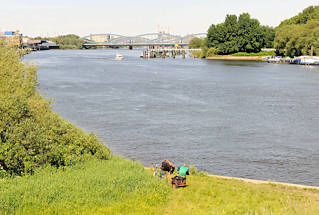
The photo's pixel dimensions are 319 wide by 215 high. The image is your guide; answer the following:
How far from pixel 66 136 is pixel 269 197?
42.4ft

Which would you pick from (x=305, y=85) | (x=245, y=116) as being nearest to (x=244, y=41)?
(x=305, y=85)

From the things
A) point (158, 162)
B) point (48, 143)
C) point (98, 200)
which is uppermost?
point (48, 143)

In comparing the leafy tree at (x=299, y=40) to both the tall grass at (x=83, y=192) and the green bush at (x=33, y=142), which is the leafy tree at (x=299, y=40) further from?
the tall grass at (x=83, y=192)

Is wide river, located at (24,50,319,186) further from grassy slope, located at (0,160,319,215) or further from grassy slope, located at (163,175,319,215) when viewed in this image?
grassy slope, located at (0,160,319,215)

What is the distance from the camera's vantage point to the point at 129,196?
1973cm

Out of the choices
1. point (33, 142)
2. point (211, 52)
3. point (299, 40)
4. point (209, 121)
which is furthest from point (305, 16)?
point (33, 142)

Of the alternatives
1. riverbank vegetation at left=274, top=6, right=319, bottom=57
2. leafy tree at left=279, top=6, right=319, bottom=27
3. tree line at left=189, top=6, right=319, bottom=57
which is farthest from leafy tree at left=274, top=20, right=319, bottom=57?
leafy tree at left=279, top=6, right=319, bottom=27

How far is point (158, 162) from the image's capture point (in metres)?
32.5

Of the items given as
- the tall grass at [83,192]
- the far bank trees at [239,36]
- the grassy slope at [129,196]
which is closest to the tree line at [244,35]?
the far bank trees at [239,36]

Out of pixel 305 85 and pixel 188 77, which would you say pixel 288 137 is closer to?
pixel 305 85

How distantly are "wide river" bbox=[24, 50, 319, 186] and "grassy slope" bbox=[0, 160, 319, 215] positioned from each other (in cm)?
889

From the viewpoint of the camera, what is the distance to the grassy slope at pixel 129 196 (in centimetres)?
1828

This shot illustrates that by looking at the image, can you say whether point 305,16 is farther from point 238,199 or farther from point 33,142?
point 33,142

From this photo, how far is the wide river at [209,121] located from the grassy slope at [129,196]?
350 inches
